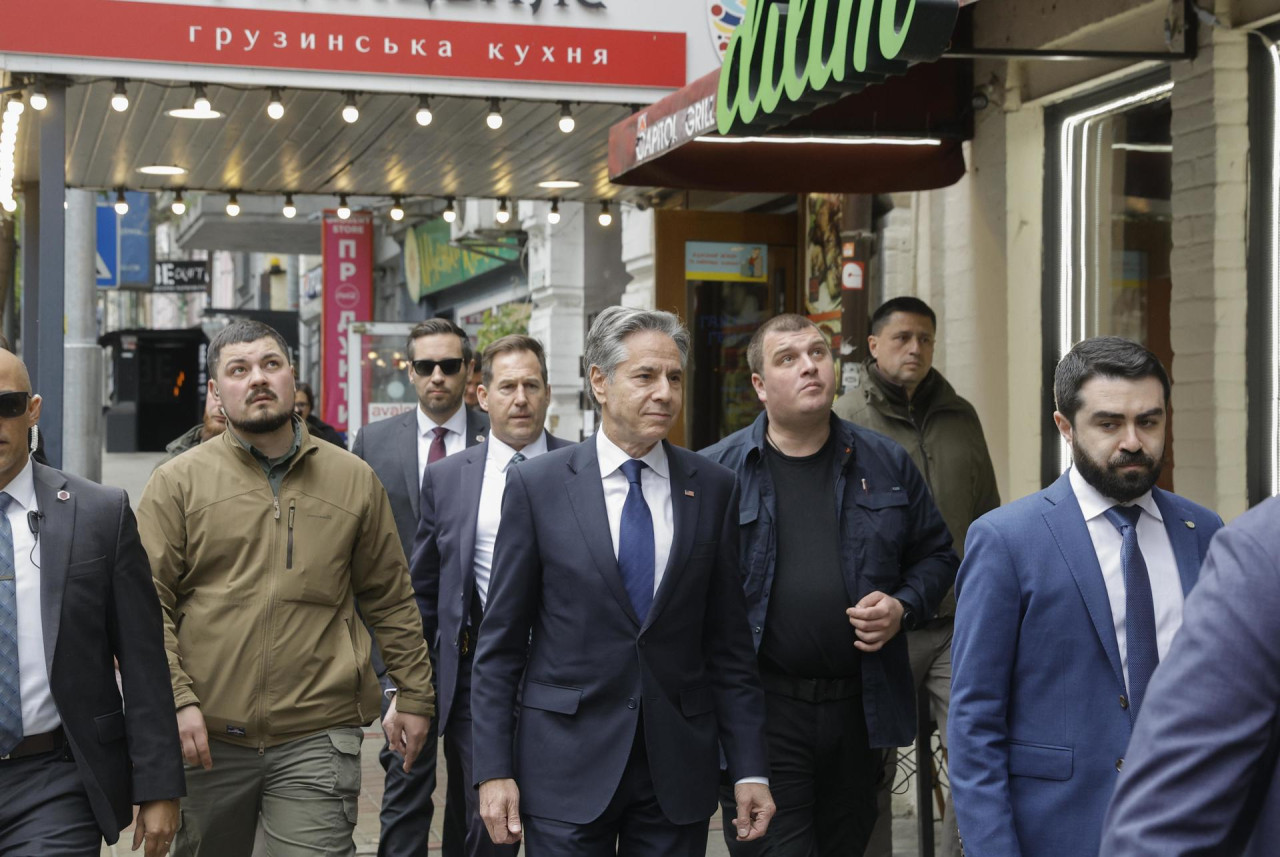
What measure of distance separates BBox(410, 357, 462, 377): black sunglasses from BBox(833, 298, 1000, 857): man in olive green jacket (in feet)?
5.66

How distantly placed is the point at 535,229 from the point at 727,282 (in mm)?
7215

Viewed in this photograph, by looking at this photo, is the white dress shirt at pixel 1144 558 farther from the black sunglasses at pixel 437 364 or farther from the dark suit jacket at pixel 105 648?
the black sunglasses at pixel 437 364

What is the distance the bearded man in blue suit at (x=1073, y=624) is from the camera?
3637 millimetres

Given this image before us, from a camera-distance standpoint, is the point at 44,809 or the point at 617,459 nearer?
the point at 44,809

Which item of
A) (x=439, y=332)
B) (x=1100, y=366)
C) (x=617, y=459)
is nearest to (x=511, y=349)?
(x=439, y=332)

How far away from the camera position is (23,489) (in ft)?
13.8

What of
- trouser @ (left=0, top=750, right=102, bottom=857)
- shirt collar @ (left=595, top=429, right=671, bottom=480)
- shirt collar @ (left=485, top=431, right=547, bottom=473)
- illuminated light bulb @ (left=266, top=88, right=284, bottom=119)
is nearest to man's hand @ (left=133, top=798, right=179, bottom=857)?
trouser @ (left=0, top=750, right=102, bottom=857)

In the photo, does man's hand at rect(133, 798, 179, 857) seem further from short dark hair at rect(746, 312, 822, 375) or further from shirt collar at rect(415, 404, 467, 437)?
shirt collar at rect(415, 404, 467, 437)

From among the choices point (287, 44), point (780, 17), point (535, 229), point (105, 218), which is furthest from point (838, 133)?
point (105, 218)

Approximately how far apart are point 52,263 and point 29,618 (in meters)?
4.50

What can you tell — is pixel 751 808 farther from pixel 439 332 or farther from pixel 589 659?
pixel 439 332

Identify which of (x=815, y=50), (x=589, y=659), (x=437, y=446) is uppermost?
(x=815, y=50)

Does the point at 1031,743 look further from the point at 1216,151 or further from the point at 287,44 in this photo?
the point at 287,44

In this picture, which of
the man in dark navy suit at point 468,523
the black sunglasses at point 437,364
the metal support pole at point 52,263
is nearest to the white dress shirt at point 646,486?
the man in dark navy suit at point 468,523
